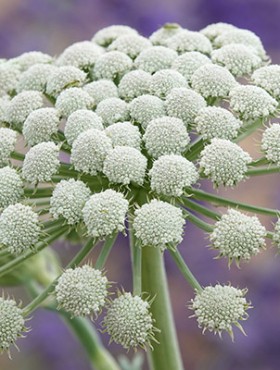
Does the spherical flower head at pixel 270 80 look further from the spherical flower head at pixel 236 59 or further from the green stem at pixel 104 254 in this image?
the green stem at pixel 104 254

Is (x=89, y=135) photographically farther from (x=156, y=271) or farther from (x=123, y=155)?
(x=156, y=271)

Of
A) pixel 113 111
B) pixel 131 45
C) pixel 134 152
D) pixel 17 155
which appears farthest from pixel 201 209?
pixel 131 45

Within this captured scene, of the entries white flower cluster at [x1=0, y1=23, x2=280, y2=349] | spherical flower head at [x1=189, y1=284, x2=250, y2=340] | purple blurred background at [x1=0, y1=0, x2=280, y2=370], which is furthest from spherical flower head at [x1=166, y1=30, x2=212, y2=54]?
purple blurred background at [x1=0, y1=0, x2=280, y2=370]

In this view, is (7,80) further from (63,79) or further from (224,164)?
(224,164)

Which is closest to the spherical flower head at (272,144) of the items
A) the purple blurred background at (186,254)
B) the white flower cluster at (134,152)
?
the white flower cluster at (134,152)

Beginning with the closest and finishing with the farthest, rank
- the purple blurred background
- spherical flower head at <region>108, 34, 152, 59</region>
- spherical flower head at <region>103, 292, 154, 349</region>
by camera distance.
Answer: spherical flower head at <region>103, 292, 154, 349</region> < spherical flower head at <region>108, 34, 152, 59</region> < the purple blurred background

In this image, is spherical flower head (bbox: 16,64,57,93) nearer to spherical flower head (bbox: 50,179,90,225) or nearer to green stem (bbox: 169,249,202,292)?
spherical flower head (bbox: 50,179,90,225)
